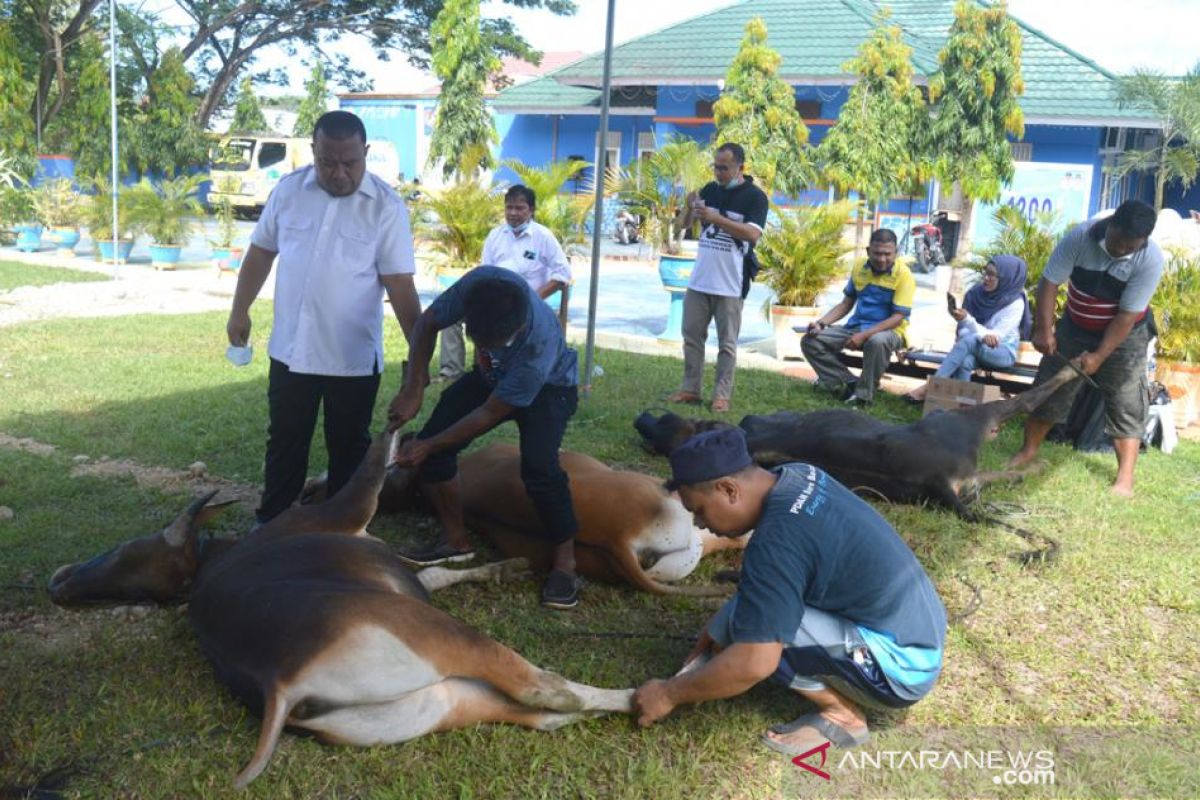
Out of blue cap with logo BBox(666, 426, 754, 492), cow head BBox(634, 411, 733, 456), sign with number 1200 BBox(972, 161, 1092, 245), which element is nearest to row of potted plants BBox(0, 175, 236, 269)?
cow head BBox(634, 411, 733, 456)

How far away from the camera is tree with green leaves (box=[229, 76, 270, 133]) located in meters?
38.0

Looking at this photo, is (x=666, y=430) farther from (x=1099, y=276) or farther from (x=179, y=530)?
(x=179, y=530)

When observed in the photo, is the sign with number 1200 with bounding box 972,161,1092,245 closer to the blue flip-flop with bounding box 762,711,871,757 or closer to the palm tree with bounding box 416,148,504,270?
the palm tree with bounding box 416,148,504,270

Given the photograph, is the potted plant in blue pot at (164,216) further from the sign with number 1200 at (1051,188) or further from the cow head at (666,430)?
the sign with number 1200 at (1051,188)

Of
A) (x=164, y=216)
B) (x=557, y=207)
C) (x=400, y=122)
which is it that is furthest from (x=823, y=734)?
(x=400, y=122)

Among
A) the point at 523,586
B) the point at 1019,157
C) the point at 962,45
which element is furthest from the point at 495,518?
the point at 1019,157

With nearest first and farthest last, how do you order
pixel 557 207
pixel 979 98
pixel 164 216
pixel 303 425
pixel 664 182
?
pixel 303 425
pixel 557 207
pixel 664 182
pixel 164 216
pixel 979 98

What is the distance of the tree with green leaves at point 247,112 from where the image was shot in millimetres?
37969

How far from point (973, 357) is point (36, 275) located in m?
14.0

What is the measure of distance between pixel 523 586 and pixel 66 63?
101ft

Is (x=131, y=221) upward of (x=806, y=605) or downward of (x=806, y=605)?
upward

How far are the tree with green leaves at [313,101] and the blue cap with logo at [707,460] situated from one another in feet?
126

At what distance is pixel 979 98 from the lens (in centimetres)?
2045

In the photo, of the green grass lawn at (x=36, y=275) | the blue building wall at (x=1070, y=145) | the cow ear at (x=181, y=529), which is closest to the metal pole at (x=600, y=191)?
the cow ear at (x=181, y=529)
